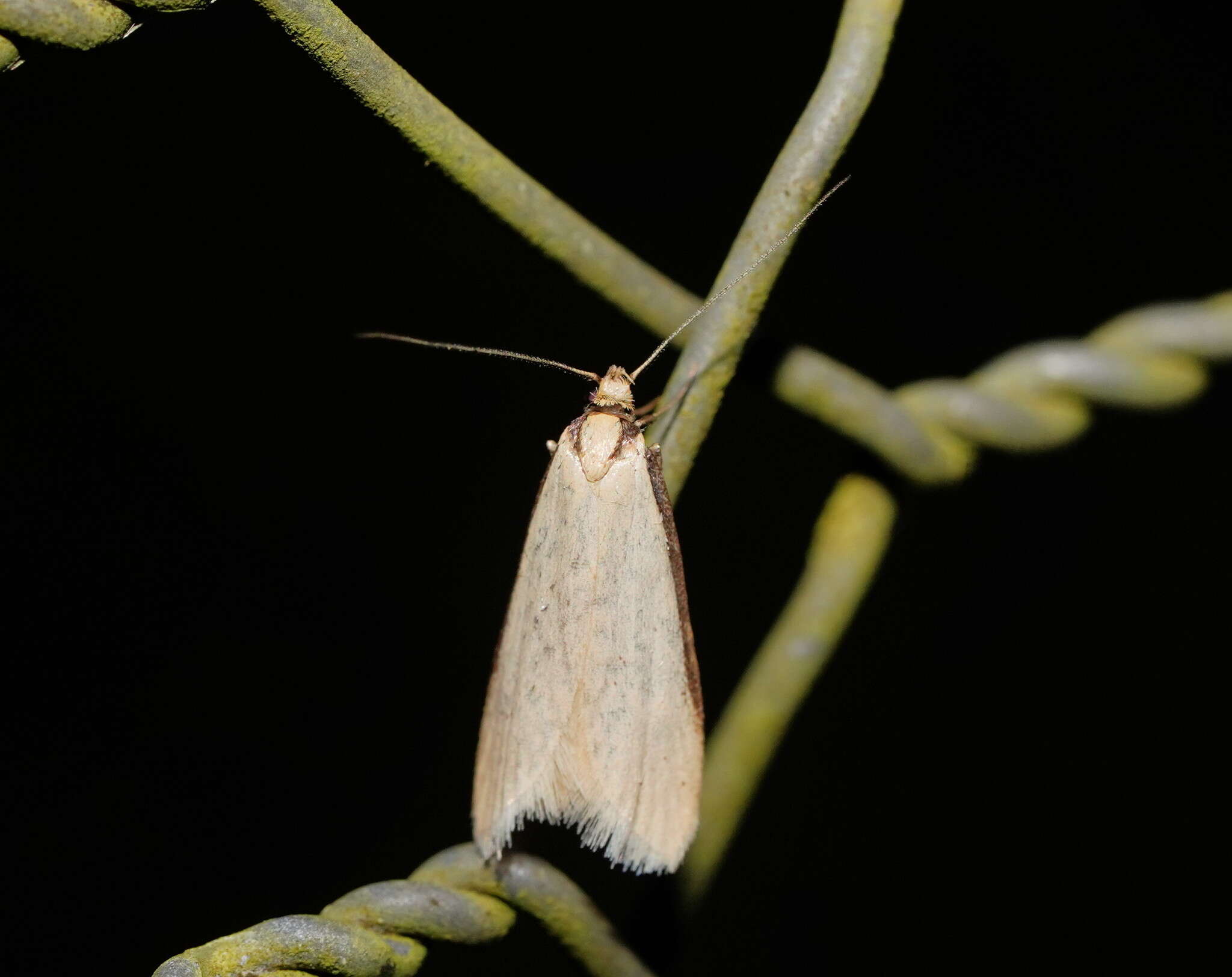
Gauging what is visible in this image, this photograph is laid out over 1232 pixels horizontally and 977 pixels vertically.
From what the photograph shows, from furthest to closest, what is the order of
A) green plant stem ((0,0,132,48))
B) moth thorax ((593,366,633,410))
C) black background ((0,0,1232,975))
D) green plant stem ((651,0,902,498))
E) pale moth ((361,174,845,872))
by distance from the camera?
black background ((0,0,1232,975))
moth thorax ((593,366,633,410))
pale moth ((361,174,845,872))
green plant stem ((651,0,902,498))
green plant stem ((0,0,132,48))

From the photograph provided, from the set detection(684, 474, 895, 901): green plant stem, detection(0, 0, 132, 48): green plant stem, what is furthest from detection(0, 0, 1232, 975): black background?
detection(0, 0, 132, 48): green plant stem

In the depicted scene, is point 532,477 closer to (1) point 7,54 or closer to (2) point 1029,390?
(2) point 1029,390

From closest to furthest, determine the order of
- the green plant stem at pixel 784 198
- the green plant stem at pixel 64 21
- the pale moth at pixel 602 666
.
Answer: the green plant stem at pixel 64 21
the green plant stem at pixel 784 198
the pale moth at pixel 602 666

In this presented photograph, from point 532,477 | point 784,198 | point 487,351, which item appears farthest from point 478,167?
point 532,477

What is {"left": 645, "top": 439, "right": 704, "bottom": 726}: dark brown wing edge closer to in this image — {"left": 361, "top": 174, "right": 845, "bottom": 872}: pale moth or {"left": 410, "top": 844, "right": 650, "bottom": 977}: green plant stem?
{"left": 361, "top": 174, "right": 845, "bottom": 872}: pale moth

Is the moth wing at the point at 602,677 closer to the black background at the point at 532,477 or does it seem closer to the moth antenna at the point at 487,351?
the moth antenna at the point at 487,351

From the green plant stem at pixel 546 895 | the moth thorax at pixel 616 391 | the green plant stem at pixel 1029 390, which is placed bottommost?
the green plant stem at pixel 546 895

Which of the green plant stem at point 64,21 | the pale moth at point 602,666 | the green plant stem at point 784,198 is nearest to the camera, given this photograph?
the green plant stem at point 64,21

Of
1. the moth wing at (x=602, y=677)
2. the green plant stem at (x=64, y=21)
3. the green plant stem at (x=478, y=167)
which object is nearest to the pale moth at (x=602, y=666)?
the moth wing at (x=602, y=677)

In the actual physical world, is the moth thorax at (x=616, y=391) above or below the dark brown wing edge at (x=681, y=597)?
above
